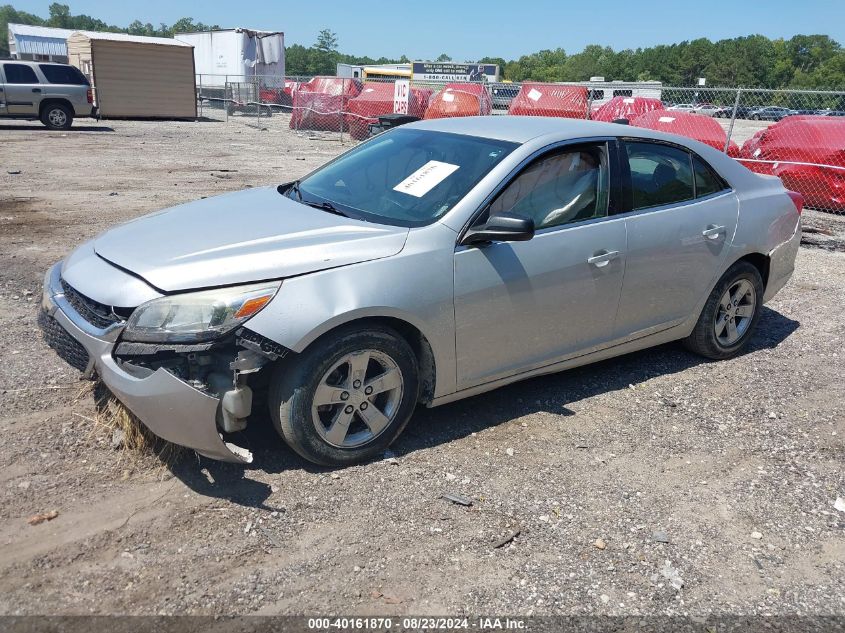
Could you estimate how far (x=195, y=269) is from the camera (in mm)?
3180

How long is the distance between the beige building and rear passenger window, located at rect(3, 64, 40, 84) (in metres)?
5.57

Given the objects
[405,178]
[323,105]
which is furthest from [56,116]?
[405,178]

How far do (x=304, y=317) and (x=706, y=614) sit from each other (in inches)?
80.2

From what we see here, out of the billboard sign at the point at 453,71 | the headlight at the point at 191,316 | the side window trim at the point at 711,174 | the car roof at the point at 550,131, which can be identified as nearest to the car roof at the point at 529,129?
the car roof at the point at 550,131

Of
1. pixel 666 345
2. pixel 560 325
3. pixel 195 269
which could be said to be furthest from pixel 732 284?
pixel 195 269

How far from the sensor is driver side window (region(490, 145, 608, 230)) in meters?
3.91

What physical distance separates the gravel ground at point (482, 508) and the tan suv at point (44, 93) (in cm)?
1898

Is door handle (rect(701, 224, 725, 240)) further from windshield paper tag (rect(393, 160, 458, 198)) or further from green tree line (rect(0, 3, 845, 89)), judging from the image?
green tree line (rect(0, 3, 845, 89))

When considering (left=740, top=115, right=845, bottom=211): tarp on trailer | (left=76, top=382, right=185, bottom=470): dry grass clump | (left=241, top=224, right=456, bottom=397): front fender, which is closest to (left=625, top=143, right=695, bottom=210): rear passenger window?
(left=241, top=224, right=456, bottom=397): front fender

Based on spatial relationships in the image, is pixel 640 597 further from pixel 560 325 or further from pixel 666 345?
pixel 666 345

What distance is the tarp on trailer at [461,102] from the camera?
19.9m

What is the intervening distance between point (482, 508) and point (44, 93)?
73.5 feet

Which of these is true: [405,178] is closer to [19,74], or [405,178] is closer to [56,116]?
[19,74]

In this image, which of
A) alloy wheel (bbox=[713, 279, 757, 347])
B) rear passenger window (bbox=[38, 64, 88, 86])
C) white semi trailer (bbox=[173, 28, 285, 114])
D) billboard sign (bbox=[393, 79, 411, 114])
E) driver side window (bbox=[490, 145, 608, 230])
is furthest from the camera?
white semi trailer (bbox=[173, 28, 285, 114])
